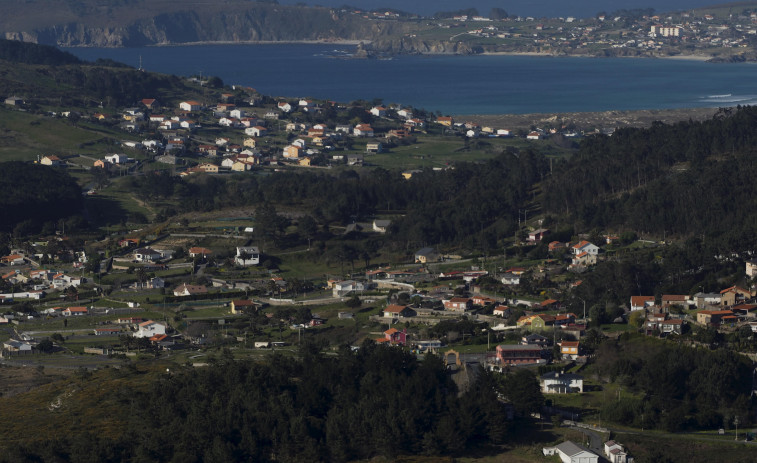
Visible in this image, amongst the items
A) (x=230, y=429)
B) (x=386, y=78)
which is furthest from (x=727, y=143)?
(x=386, y=78)

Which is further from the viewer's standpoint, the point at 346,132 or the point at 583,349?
the point at 346,132

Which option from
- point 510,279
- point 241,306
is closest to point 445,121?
point 510,279

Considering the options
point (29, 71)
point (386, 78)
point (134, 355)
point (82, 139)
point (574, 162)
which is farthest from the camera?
point (386, 78)

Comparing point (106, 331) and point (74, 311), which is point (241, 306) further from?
point (74, 311)

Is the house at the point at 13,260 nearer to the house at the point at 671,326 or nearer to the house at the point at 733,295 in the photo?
the house at the point at 671,326

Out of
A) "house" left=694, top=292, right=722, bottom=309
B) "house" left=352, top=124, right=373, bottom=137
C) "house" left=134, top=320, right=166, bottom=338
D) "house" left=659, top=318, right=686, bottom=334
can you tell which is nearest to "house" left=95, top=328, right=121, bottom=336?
"house" left=134, top=320, right=166, bottom=338

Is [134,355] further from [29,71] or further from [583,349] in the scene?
[29,71]

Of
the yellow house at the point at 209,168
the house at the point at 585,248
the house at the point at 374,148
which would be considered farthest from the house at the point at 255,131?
the house at the point at 585,248
